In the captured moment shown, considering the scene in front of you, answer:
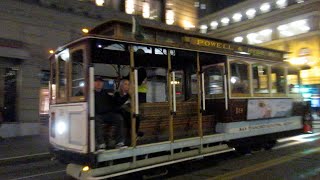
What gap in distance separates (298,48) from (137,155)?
39067 millimetres

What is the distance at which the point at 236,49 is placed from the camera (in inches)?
387

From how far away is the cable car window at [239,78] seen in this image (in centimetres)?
964

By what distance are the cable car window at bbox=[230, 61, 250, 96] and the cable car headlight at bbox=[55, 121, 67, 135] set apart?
177 inches

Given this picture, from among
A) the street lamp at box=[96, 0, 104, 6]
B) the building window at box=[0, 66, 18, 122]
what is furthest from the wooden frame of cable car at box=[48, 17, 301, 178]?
the street lamp at box=[96, 0, 104, 6]

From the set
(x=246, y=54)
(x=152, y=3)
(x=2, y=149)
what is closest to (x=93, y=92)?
(x=246, y=54)

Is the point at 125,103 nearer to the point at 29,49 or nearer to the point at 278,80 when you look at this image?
the point at 278,80

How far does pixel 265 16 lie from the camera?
151 feet

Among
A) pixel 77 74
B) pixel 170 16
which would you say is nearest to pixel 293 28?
pixel 170 16

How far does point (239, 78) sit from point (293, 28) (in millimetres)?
36222

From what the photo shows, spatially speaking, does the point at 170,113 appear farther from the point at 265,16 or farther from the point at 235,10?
the point at 235,10

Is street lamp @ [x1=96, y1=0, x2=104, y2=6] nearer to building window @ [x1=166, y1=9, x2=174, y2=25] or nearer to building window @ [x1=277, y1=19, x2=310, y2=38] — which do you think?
building window @ [x1=166, y1=9, x2=174, y2=25]

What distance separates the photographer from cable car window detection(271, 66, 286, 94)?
36.5 feet

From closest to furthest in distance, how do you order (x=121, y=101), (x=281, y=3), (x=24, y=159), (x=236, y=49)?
(x=121, y=101) < (x=236, y=49) < (x=24, y=159) < (x=281, y=3)

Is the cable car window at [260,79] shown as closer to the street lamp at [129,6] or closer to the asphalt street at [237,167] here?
the asphalt street at [237,167]
